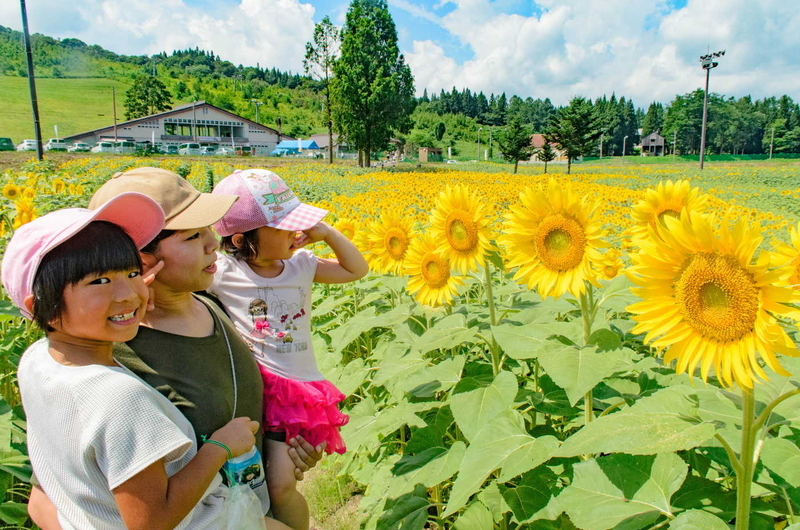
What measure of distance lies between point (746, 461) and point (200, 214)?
1.42 meters

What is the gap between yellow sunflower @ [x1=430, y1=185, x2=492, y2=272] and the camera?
223 cm

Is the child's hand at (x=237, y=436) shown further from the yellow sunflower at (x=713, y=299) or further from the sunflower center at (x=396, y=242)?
the sunflower center at (x=396, y=242)

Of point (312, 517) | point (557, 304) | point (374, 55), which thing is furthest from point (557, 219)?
point (374, 55)

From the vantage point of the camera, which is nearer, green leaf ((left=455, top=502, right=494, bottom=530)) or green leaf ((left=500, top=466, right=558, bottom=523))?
green leaf ((left=500, top=466, right=558, bottom=523))

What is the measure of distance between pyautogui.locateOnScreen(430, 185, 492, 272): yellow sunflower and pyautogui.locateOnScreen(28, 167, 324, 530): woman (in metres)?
0.97

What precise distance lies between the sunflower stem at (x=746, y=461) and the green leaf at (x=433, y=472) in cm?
89

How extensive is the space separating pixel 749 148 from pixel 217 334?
106 metres

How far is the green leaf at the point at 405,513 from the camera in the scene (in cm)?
204

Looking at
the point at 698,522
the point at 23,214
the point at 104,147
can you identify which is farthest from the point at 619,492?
the point at 104,147

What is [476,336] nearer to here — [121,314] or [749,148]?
[121,314]

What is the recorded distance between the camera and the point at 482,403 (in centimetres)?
183

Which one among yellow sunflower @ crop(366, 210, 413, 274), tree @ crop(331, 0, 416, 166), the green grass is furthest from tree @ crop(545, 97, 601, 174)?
the green grass

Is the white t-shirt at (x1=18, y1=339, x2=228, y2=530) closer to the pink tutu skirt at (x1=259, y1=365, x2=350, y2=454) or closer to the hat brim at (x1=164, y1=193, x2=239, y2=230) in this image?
the hat brim at (x1=164, y1=193, x2=239, y2=230)

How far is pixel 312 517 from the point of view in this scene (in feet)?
9.12
